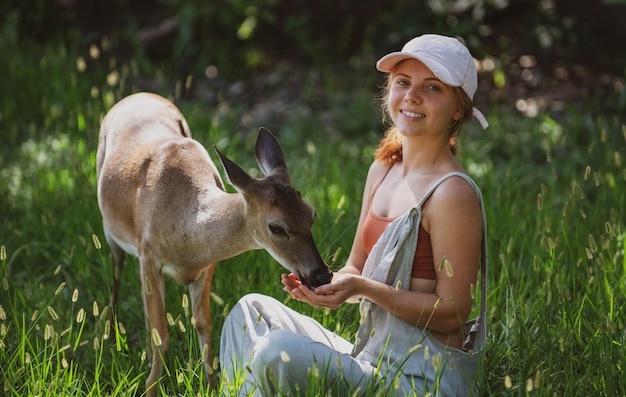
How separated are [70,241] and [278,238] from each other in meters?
2.06

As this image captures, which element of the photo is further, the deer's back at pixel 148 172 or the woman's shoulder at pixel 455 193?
the deer's back at pixel 148 172

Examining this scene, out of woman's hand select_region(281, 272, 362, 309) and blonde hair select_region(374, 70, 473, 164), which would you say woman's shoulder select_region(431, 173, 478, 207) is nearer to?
blonde hair select_region(374, 70, 473, 164)

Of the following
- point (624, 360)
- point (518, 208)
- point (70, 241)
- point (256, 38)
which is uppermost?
point (624, 360)

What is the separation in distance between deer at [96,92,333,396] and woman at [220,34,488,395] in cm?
20

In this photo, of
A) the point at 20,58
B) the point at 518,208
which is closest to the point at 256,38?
the point at 20,58

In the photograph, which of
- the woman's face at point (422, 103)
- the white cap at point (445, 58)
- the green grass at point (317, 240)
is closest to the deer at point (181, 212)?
the green grass at point (317, 240)

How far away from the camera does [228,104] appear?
27.2ft

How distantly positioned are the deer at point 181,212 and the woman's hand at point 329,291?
4 centimetres

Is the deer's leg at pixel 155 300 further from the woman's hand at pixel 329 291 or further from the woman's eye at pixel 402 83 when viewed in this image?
the woman's eye at pixel 402 83

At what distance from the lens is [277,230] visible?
3293 mm

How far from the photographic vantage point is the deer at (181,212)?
330 cm

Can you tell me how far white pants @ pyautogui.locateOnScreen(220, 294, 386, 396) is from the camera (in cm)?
324

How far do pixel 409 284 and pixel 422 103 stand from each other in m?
0.66

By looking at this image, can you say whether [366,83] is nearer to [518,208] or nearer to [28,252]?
[518,208]
